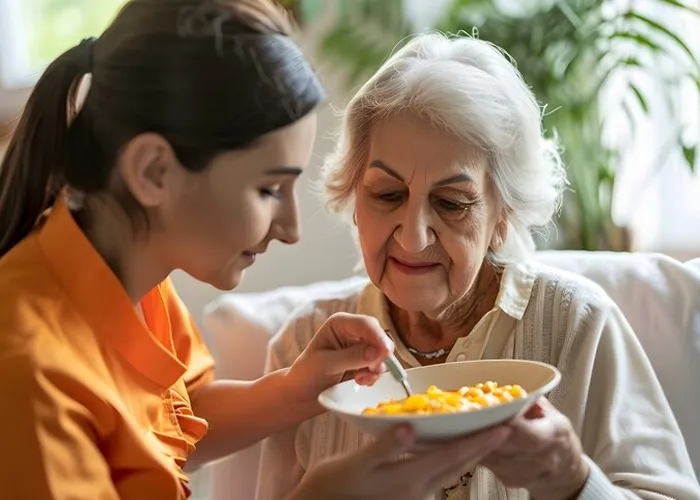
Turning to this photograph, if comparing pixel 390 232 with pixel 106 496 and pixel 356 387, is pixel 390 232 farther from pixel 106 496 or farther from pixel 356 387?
pixel 106 496

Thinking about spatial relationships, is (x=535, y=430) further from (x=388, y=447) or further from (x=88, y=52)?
(x=88, y=52)

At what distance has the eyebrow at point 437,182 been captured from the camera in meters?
1.48

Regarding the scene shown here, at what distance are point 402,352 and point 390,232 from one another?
253mm

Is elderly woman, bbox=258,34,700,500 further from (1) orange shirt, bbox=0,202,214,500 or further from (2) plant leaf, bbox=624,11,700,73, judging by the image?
(2) plant leaf, bbox=624,11,700,73

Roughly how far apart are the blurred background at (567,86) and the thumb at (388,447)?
1.39 m

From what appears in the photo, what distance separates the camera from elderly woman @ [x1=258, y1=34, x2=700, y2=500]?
148 cm

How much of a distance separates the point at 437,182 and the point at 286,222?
38cm

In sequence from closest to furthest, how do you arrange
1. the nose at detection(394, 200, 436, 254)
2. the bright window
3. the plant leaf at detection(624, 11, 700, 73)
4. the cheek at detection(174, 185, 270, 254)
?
the cheek at detection(174, 185, 270, 254), the nose at detection(394, 200, 436, 254), the plant leaf at detection(624, 11, 700, 73), the bright window

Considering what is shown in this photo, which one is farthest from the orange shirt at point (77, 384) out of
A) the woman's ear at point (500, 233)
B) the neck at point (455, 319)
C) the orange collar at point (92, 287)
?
the woman's ear at point (500, 233)

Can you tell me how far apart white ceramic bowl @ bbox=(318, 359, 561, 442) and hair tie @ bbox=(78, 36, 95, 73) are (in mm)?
521

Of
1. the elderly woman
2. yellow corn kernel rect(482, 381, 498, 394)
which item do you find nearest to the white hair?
the elderly woman

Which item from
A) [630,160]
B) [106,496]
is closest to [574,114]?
[630,160]

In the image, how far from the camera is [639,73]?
8.79 ft

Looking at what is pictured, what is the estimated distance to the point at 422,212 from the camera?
148 centimetres
